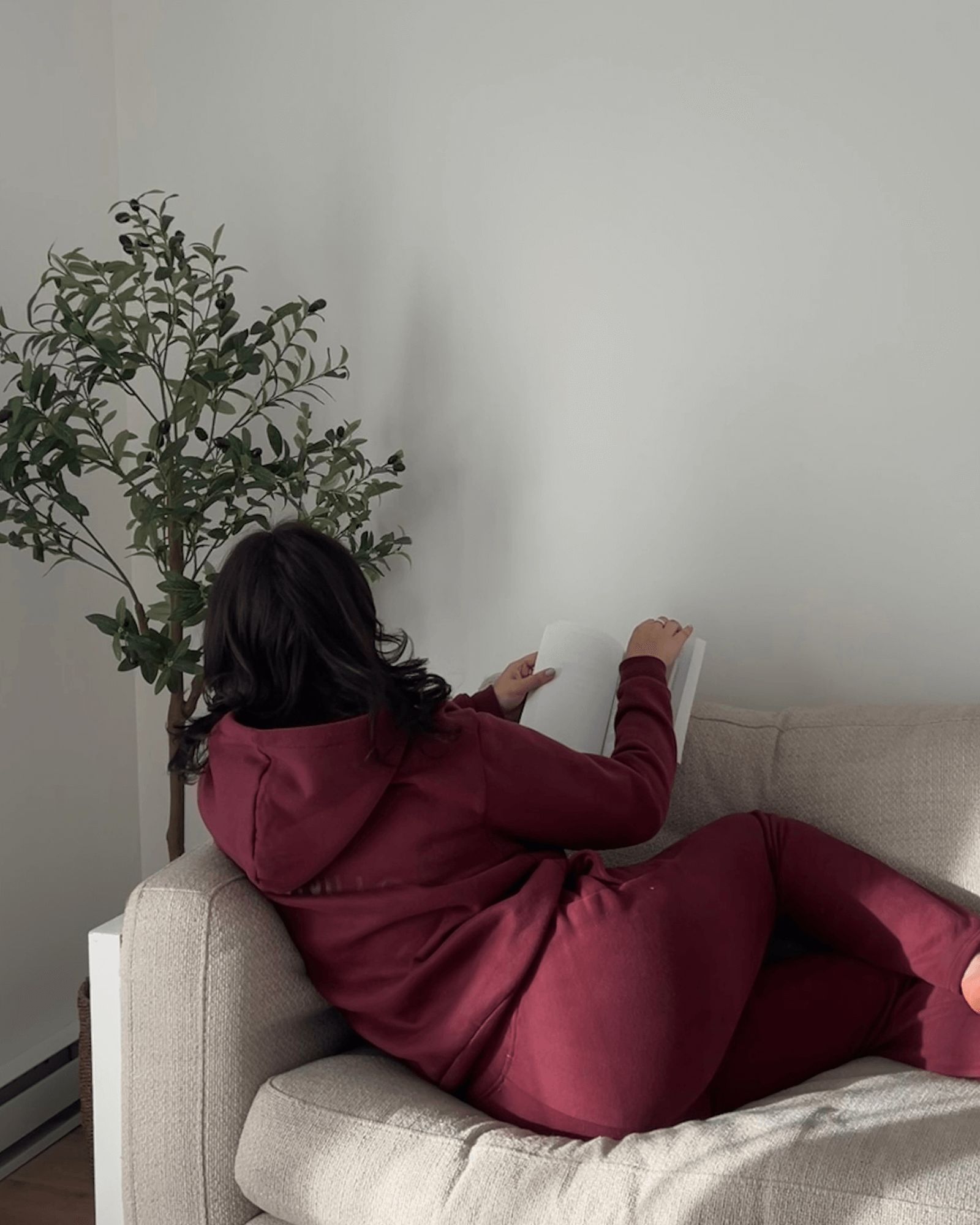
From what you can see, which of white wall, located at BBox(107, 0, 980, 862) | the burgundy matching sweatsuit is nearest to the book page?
the burgundy matching sweatsuit

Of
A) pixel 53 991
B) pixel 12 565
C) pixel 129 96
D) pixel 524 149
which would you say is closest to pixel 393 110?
pixel 524 149

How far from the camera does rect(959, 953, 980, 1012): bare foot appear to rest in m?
1.33

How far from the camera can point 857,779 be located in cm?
161

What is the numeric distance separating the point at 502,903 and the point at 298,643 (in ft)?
1.22

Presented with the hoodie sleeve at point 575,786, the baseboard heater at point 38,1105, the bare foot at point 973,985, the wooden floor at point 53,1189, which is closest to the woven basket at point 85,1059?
the wooden floor at point 53,1189

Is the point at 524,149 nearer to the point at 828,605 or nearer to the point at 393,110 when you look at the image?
the point at 393,110

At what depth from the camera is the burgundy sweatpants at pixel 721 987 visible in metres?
1.23

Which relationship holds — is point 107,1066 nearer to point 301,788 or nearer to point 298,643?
point 301,788

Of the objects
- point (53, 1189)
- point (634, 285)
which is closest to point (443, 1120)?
point (53, 1189)

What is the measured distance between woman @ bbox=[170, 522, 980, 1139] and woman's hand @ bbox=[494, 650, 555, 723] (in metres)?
0.23

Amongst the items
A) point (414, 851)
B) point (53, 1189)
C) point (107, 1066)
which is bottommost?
point (53, 1189)

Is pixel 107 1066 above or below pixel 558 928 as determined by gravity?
below

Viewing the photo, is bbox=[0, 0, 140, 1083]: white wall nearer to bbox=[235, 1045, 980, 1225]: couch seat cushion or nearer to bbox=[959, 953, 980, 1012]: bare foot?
bbox=[235, 1045, 980, 1225]: couch seat cushion

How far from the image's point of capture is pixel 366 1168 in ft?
3.90
